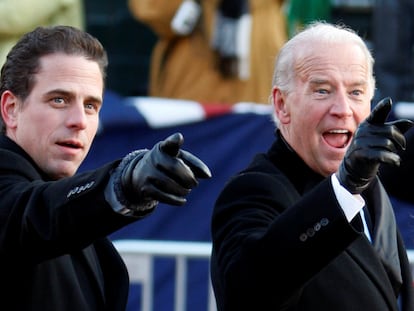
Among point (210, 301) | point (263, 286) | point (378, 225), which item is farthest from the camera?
point (210, 301)

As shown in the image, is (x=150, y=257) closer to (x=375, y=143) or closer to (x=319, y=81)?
(x=319, y=81)

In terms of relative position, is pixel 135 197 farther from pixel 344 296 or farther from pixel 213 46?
pixel 213 46

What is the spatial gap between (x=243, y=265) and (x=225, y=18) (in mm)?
4970

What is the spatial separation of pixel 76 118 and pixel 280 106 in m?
0.62

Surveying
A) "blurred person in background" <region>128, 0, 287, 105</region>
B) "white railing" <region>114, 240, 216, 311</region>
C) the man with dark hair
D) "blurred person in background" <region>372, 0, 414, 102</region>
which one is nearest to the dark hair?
the man with dark hair

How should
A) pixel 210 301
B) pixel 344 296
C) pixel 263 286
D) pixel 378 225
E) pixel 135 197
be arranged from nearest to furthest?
pixel 135 197 → pixel 263 286 → pixel 344 296 → pixel 378 225 → pixel 210 301

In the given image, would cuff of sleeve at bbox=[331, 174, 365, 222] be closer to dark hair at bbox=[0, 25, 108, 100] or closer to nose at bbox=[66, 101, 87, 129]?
nose at bbox=[66, 101, 87, 129]

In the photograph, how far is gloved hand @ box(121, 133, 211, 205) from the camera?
10.2ft

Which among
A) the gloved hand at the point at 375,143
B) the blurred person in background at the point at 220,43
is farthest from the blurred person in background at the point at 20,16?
the gloved hand at the point at 375,143

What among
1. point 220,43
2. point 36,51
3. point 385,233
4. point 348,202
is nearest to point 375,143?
point 348,202

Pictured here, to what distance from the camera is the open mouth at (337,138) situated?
3936mm

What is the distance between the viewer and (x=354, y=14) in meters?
10.5

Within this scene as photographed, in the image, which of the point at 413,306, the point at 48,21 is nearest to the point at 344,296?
the point at 413,306

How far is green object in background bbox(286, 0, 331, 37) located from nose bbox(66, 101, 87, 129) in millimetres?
4940
